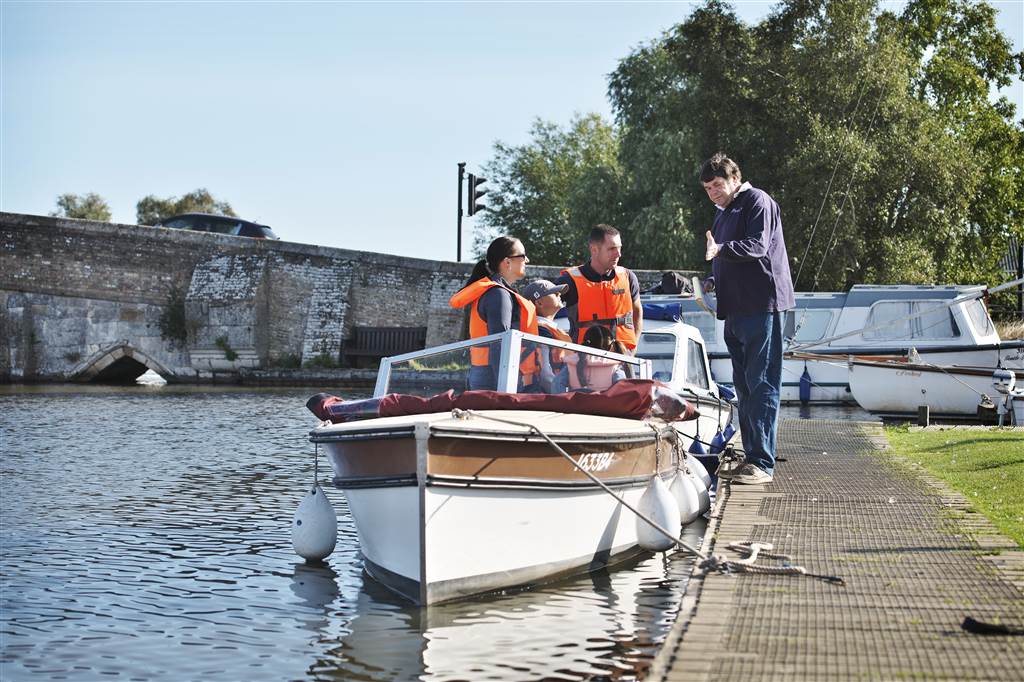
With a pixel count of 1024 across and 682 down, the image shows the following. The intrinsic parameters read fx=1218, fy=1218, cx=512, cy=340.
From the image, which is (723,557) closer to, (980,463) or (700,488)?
(700,488)

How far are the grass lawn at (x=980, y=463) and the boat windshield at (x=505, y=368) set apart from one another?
2336 millimetres

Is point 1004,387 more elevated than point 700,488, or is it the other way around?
point 1004,387

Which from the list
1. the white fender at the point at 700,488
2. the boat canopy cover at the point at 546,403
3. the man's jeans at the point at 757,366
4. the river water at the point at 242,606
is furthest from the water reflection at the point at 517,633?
the man's jeans at the point at 757,366

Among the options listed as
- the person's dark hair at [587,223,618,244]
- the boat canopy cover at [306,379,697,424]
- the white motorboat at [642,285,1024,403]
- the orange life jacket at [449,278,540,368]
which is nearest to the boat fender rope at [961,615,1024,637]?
the boat canopy cover at [306,379,697,424]

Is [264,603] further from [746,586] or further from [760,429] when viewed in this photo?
[760,429]

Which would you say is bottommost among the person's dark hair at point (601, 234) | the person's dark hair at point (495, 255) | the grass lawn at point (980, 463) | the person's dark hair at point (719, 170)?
the grass lawn at point (980, 463)

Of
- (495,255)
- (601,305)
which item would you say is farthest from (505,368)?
(601,305)

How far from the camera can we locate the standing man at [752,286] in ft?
24.9

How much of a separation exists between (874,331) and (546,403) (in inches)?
648

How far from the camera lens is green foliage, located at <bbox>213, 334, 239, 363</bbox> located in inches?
1345

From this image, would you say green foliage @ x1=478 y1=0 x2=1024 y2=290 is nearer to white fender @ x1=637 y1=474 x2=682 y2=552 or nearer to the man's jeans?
the man's jeans

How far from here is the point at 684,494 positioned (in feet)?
25.4

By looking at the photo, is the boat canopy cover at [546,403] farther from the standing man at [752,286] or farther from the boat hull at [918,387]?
the boat hull at [918,387]

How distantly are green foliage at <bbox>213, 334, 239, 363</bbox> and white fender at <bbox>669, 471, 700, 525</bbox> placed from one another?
1094 inches
